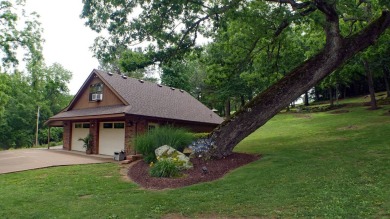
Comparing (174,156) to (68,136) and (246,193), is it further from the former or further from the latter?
(68,136)

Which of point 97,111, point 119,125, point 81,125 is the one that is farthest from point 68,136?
point 119,125

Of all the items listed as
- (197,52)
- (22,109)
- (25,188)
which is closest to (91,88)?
(197,52)

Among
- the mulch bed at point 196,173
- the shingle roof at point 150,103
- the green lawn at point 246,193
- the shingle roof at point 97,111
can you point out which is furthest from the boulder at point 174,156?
the shingle roof at point 97,111

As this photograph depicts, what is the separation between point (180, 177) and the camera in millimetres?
9617

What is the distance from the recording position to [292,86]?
457 inches

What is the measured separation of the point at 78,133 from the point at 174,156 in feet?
44.3

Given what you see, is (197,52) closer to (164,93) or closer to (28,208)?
(28,208)

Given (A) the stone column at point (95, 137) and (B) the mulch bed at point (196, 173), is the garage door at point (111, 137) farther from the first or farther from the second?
(B) the mulch bed at point (196, 173)

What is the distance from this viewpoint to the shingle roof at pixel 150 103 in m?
18.3

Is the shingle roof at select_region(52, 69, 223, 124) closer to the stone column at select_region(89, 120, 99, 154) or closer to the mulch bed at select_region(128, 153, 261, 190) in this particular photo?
the stone column at select_region(89, 120, 99, 154)

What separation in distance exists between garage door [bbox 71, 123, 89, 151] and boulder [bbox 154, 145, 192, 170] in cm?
1162

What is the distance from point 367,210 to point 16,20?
75.5 ft

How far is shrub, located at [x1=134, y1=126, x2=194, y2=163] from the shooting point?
477 inches

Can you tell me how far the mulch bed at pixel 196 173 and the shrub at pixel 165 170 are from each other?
0.22 meters
